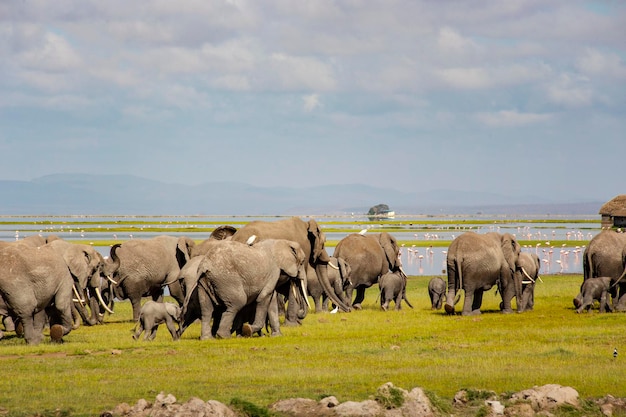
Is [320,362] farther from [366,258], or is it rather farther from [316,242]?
[366,258]

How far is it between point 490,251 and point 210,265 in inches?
425

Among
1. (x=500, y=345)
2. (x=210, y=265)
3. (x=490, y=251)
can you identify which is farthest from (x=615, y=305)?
(x=210, y=265)

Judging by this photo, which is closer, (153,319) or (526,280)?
(153,319)

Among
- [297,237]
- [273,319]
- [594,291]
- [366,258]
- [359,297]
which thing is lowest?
[359,297]

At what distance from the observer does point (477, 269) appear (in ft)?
101

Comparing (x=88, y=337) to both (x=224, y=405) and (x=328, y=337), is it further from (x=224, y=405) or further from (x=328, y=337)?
(x=224, y=405)

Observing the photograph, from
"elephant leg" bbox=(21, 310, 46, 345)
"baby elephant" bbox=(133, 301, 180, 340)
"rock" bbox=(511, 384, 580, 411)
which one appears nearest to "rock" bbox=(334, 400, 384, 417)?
"rock" bbox=(511, 384, 580, 411)

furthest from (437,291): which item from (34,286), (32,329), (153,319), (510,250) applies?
(34,286)

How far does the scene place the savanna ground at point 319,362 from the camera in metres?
16.5

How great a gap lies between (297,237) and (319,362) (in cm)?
1057

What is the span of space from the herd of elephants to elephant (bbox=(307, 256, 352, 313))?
5 cm

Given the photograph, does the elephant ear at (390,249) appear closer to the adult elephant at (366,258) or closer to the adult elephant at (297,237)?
the adult elephant at (366,258)

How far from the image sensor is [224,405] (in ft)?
47.0

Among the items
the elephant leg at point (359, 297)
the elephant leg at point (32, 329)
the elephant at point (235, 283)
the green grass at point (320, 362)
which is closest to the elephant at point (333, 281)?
the elephant leg at point (359, 297)
